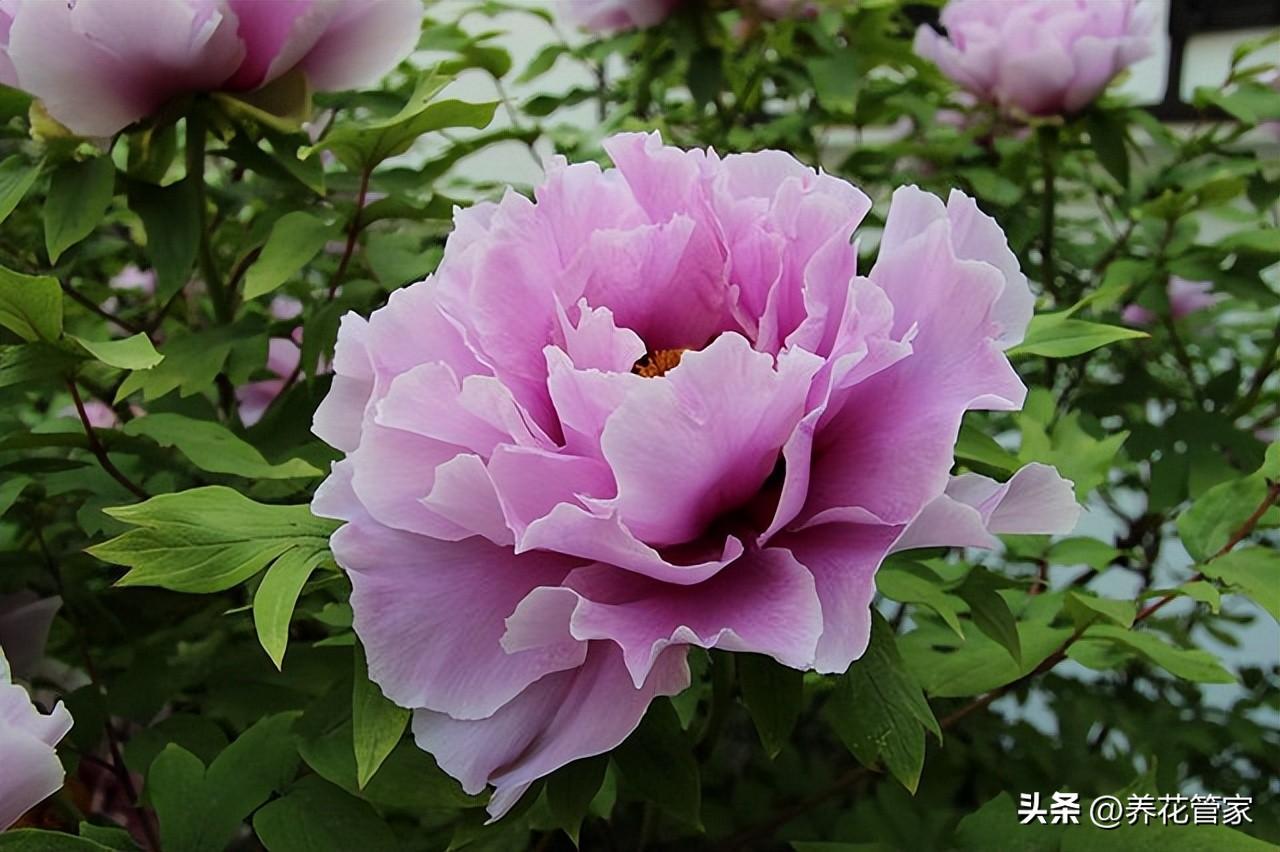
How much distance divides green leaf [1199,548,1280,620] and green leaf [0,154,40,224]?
17.2 inches

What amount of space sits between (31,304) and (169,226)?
0.35 ft

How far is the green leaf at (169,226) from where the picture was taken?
16.0 inches

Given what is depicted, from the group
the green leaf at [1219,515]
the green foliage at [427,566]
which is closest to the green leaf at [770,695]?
the green foliage at [427,566]

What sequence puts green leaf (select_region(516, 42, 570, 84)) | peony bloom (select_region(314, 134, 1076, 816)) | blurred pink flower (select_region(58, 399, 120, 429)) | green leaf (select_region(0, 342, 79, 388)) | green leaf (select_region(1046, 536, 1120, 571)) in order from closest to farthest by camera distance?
peony bloom (select_region(314, 134, 1076, 816)) → green leaf (select_region(0, 342, 79, 388)) → green leaf (select_region(1046, 536, 1120, 571)) → blurred pink flower (select_region(58, 399, 120, 429)) → green leaf (select_region(516, 42, 570, 84))

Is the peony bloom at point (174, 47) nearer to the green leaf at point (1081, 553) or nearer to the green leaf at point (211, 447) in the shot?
the green leaf at point (211, 447)

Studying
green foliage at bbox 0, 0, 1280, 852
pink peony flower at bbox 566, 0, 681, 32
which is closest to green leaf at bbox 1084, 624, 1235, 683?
green foliage at bbox 0, 0, 1280, 852

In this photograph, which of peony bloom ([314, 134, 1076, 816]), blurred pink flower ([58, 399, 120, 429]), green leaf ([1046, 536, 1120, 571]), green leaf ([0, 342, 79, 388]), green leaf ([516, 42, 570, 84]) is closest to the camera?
peony bloom ([314, 134, 1076, 816])

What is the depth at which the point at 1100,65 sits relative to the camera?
63 centimetres

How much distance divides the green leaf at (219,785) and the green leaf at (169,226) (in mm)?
172

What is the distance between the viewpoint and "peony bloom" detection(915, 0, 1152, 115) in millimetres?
628

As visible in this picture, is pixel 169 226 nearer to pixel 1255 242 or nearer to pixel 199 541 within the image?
pixel 199 541

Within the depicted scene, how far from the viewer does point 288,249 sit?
1.30 ft

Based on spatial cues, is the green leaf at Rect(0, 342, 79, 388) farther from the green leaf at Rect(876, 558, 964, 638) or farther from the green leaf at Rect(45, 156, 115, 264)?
the green leaf at Rect(876, 558, 964, 638)

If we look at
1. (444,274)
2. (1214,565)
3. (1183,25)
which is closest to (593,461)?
(444,274)
